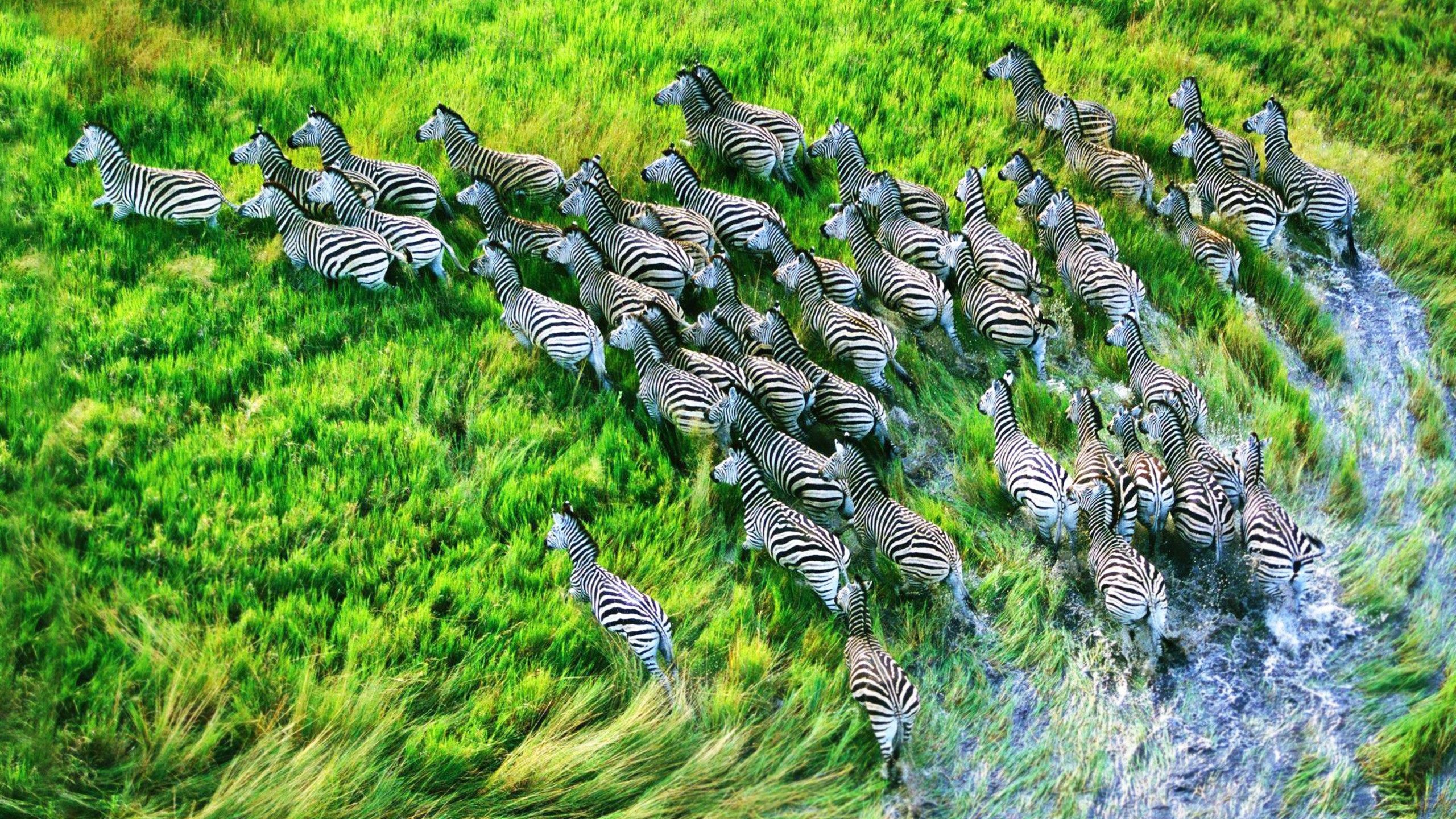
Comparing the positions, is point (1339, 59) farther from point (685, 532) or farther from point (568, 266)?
point (685, 532)

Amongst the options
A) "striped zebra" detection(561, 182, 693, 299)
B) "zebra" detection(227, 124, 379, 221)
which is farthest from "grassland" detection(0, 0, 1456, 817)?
"striped zebra" detection(561, 182, 693, 299)

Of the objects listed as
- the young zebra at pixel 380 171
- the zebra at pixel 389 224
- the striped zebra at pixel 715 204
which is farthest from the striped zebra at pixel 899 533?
the young zebra at pixel 380 171

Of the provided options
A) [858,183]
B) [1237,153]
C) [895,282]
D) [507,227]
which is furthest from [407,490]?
[1237,153]

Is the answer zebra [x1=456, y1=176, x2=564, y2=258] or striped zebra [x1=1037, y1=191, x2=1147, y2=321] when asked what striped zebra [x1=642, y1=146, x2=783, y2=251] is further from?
striped zebra [x1=1037, y1=191, x2=1147, y2=321]

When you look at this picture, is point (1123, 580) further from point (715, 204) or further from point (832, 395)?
point (715, 204)

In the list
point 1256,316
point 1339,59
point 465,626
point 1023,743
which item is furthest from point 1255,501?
point 1339,59

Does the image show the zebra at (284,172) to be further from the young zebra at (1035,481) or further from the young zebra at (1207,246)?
the young zebra at (1207,246)
